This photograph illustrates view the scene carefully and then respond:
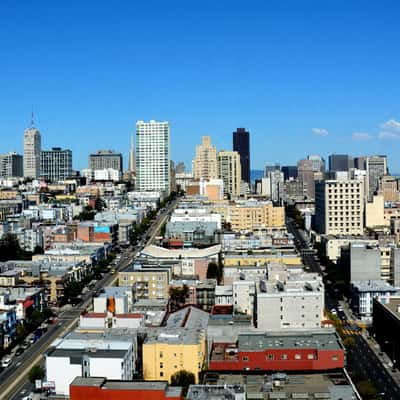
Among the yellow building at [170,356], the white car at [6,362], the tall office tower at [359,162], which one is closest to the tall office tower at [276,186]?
the tall office tower at [359,162]

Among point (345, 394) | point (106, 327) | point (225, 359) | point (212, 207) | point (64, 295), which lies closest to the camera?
point (345, 394)

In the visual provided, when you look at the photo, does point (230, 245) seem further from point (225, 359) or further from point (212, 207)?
point (225, 359)

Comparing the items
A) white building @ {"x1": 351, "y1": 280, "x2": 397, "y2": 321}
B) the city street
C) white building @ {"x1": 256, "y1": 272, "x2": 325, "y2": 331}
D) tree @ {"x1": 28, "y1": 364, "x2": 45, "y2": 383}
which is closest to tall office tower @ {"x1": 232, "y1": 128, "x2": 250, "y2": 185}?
the city street

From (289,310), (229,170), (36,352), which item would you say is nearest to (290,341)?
(289,310)

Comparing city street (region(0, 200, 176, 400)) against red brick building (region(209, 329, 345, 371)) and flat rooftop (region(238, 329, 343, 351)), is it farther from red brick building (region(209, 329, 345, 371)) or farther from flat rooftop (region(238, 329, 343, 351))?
flat rooftop (region(238, 329, 343, 351))

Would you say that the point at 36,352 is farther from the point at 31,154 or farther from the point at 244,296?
the point at 31,154

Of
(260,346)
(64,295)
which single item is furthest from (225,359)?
(64,295)

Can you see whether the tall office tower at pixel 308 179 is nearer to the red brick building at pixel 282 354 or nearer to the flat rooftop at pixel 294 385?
the red brick building at pixel 282 354
